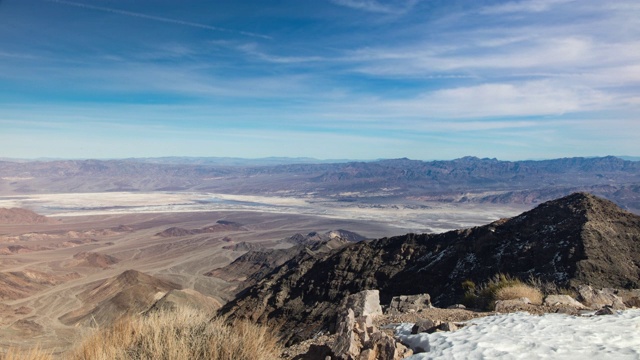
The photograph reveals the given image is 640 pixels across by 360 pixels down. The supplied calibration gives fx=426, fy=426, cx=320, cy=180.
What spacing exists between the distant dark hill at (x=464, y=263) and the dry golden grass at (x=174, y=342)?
12547mm

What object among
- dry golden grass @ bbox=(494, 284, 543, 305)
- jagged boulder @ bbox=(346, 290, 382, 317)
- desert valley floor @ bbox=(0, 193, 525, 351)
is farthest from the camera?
desert valley floor @ bbox=(0, 193, 525, 351)

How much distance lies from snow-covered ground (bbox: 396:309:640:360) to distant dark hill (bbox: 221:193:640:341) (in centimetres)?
1019

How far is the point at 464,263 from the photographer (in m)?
25.4

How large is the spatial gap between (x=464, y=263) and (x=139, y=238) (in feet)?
350

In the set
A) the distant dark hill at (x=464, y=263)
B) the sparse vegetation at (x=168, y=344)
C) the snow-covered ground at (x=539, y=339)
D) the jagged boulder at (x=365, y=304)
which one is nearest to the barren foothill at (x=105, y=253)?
the distant dark hill at (x=464, y=263)

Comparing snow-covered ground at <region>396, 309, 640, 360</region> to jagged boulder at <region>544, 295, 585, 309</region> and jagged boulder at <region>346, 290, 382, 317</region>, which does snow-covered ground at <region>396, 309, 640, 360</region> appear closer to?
jagged boulder at <region>544, 295, 585, 309</region>

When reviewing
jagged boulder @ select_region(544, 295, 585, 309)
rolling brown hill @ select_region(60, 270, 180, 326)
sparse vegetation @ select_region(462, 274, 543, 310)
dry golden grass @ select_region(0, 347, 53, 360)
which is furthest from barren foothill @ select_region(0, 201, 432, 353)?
jagged boulder @ select_region(544, 295, 585, 309)

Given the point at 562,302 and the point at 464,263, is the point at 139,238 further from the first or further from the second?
the point at 562,302

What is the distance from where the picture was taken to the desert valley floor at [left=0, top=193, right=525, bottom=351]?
57281 millimetres

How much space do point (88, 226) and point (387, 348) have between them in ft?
473

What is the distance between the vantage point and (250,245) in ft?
331

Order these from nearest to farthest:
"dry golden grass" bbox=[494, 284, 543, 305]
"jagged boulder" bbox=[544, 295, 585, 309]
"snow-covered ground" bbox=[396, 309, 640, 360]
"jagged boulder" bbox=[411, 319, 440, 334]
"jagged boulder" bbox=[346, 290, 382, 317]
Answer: "snow-covered ground" bbox=[396, 309, 640, 360]
"jagged boulder" bbox=[411, 319, 440, 334]
"jagged boulder" bbox=[544, 295, 585, 309]
"dry golden grass" bbox=[494, 284, 543, 305]
"jagged boulder" bbox=[346, 290, 382, 317]

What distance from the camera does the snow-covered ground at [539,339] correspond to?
5395mm

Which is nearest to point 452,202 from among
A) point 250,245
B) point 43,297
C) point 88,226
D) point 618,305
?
point 250,245
